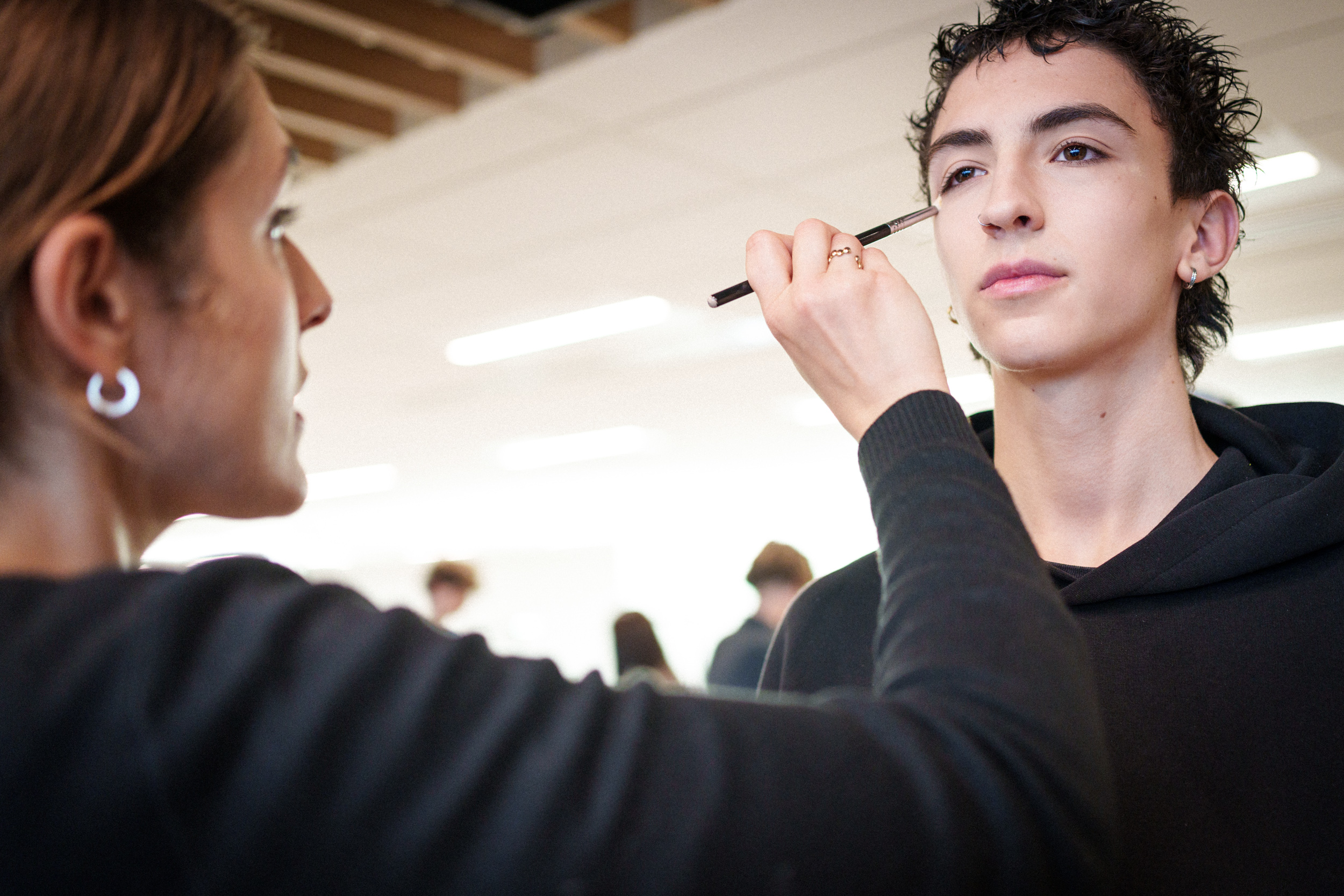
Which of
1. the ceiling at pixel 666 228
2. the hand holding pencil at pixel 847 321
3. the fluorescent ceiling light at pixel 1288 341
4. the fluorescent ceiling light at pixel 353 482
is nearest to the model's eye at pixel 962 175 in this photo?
the hand holding pencil at pixel 847 321

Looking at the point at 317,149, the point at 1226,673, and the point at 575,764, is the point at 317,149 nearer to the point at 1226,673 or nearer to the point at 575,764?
the point at 1226,673

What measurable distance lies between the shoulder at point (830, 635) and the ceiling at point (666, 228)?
69 centimetres

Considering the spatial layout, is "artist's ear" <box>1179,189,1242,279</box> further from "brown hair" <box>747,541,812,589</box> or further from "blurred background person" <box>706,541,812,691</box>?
"brown hair" <box>747,541,812,589</box>

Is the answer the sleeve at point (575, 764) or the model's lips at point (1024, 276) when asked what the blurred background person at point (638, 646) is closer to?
the model's lips at point (1024, 276)

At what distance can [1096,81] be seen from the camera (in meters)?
1.29

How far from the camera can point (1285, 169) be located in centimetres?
344

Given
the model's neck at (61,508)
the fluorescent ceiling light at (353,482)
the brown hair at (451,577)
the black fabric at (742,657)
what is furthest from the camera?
the fluorescent ceiling light at (353,482)

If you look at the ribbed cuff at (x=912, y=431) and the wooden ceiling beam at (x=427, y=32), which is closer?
the ribbed cuff at (x=912, y=431)

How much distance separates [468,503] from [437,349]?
4904 mm

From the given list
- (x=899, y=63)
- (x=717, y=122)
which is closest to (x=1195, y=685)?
(x=899, y=63)

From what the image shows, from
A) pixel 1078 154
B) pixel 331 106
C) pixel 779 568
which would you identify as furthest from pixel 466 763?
pixel 779 568

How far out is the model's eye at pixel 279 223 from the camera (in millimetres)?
692

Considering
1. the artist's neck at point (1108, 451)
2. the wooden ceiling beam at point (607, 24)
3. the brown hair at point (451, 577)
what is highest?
the wooden ceiling beam at point (607, 24)

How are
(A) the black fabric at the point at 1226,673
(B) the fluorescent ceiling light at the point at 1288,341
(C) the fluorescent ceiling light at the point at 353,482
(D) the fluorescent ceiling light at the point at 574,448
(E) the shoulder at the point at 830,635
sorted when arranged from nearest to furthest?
(A) the black fabric at the point at 1226,673
(E) the shoulder at the point at 830,635
(B) the fluorescent ceiling light at the point at 1288,341
(D) the fluorescent ceiling light at the point at 574,448
(C) the fluorescent ceiling light at the point at 353,482
